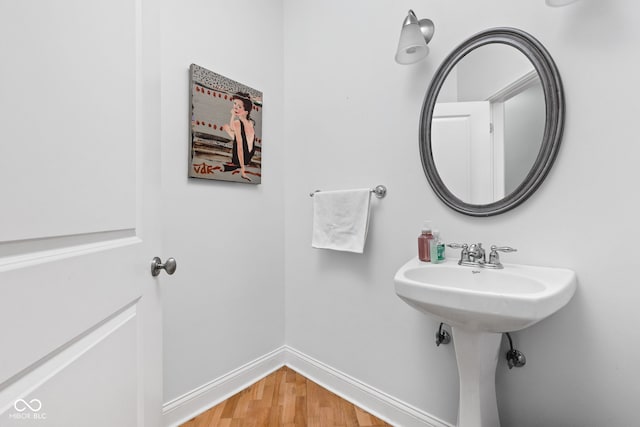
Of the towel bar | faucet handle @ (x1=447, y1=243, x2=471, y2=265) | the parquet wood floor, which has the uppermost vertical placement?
the towel bar

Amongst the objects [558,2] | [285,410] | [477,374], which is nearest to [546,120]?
[558,2]

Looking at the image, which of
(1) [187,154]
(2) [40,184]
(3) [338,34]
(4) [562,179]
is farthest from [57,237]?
(3) [338,34]

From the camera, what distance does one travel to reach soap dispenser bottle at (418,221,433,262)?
1167 millimetres

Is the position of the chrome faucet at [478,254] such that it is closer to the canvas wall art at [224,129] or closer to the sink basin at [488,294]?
the sink basin at [488,294]

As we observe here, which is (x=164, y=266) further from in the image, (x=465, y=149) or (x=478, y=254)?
(x=465, y=149)

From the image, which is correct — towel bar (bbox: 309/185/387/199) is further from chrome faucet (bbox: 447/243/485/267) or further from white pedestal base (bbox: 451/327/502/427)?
white pedestal base (bbox: 451/327/502/427)

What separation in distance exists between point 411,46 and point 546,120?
560mm

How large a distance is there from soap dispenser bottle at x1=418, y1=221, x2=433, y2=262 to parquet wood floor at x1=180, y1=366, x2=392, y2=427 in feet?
2.81

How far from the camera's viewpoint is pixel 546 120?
0.98 metres

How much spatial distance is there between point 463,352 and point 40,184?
3.89 feet

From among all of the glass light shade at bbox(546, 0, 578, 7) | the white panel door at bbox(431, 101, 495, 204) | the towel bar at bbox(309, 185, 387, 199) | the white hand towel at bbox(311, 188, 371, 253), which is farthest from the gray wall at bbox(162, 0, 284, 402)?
the glass light shade at bbox(546, 0, 578, 7)

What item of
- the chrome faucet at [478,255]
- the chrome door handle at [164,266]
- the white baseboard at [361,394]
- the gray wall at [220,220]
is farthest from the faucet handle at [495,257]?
the gray wall at [220,220]

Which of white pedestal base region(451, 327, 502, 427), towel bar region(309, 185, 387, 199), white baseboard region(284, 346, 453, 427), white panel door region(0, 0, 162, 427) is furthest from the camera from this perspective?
towel bar region(309, 185, 387, 199)

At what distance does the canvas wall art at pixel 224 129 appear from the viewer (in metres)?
1.43
